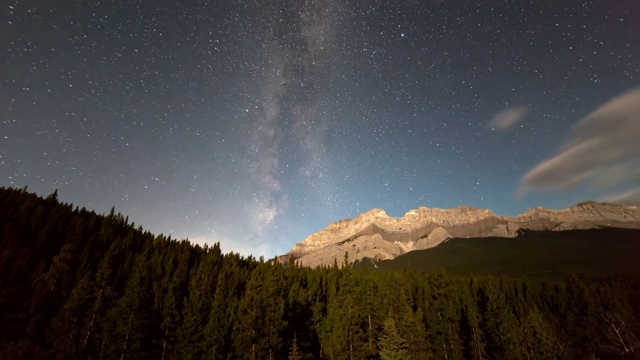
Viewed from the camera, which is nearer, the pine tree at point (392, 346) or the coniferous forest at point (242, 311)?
the pine tree at point (392, 346)

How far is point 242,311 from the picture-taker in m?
51.2

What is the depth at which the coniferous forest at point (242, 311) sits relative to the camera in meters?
49.3

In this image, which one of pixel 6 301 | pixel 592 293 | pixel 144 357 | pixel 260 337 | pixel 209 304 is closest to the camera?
pixel 260 337

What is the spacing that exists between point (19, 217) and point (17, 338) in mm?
56504

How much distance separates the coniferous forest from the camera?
1943 inches

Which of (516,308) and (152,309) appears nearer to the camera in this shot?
(152,309)

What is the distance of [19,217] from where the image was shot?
91.9 m

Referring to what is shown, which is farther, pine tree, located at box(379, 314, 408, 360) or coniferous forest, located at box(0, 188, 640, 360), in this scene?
coniferous forest, located at box(0, 188, 640, 360)

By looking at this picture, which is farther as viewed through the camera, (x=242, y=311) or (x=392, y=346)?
(x=242, y=311)

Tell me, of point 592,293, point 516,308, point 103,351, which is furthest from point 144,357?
point 592,293

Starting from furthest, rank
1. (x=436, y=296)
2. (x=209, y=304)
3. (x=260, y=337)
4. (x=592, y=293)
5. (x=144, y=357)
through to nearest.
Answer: (x=592, y=293) → (x=436, y=296) → (x=209, y=304) → (x=144, y=357) → (x=260, y=337)

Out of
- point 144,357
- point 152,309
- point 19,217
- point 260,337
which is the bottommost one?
point 144,357

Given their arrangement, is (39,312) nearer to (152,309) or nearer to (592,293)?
(152,309)

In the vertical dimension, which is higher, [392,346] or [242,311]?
[242,311]
